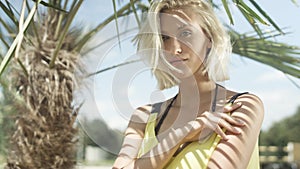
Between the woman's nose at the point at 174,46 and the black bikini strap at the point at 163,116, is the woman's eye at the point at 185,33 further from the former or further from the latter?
the black bikini strap at the point at 163,116

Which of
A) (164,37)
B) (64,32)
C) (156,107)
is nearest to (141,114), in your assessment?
(156,107)

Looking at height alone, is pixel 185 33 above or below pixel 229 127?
above

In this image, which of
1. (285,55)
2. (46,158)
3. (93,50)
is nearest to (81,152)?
(46,158)

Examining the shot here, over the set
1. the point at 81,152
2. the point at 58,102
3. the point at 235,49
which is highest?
the point at 235,49

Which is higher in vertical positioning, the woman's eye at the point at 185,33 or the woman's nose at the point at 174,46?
the woman's eye at the point at 185,33

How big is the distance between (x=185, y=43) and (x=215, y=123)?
122 millimetres

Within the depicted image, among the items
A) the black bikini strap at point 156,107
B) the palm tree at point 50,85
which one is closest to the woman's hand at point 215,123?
the black bikini strap at point 156,107

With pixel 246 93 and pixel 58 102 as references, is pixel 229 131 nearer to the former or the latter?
pixel 246 93

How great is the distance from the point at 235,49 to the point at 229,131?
3.23ft

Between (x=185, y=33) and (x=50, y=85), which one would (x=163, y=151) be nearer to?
(x=185, y=33)

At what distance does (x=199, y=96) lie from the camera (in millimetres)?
738

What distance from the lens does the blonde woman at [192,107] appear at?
67 cm

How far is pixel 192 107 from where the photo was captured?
74cm

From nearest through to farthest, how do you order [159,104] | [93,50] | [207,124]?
[207,124] < [159,104] < [93,50]
